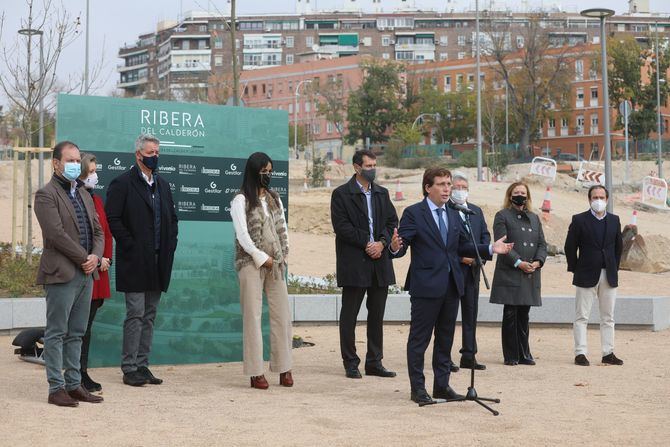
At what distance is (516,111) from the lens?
76.6 meters

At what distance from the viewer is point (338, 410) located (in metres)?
8.73

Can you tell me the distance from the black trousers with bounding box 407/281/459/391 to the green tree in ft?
255

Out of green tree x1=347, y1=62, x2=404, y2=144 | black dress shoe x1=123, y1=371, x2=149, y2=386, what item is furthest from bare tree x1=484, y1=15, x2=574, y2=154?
black dress shoe x1=123, y1=371, x2=149, y2=386

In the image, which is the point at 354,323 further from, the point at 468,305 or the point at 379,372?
the point at 468,305

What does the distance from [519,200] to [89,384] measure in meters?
4.98

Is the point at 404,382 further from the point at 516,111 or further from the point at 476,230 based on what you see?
the point at 516,111

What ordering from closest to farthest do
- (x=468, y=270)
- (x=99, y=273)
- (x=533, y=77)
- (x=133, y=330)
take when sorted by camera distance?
(x=99, y=273) < (x=133, y=330) < (x=468, y=270) < (x=533, y=77)

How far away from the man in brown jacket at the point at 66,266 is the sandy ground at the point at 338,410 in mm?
283

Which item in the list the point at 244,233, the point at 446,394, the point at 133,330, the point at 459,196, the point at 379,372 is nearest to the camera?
the point at 446,394

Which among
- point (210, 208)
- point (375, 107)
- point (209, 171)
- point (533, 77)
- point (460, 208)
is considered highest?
point (533, 77)

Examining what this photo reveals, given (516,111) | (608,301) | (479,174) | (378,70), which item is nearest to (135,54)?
(378,70)

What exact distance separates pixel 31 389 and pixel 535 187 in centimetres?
4059

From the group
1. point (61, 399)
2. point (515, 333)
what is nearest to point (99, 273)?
point (61, 399)

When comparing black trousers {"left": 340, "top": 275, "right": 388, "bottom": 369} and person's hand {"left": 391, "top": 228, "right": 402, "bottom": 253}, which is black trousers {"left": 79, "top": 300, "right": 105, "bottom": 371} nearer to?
black trousers {"left": 340, "top": 275, "right": 388, "bottom": 369}
